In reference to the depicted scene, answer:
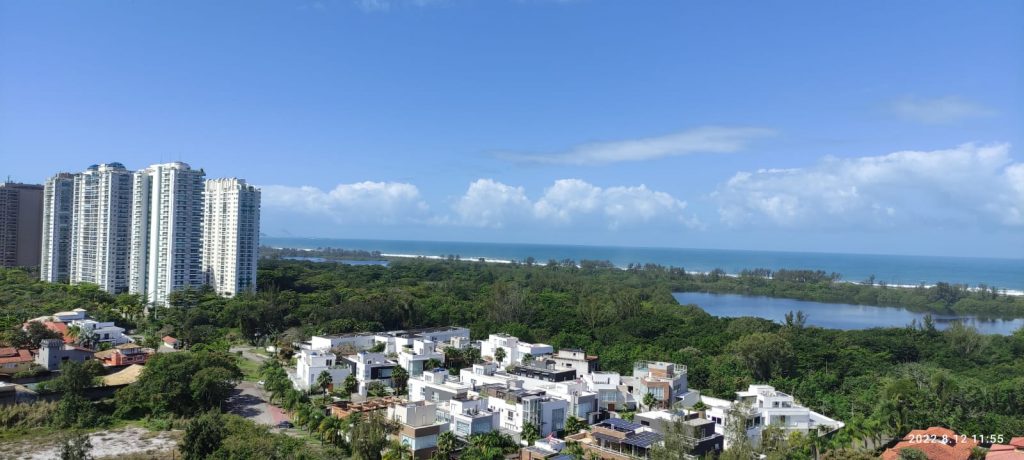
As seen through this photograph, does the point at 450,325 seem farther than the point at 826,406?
Yes

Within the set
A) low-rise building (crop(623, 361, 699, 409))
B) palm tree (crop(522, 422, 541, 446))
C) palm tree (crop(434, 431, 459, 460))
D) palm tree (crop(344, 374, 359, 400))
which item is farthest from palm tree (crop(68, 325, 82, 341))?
low-rise building (crop(623, 361, 699, 409))

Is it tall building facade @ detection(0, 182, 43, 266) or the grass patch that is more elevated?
tall building facade @ detection(0, 182, 43, 266)

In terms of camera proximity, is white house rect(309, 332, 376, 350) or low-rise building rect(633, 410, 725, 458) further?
white house rect(309, 332, 376, 350)

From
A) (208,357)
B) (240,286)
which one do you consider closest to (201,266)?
(240,286)

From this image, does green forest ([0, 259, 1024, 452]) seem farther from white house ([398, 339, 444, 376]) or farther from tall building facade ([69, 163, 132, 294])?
white house ([398, 339, 444, 376])

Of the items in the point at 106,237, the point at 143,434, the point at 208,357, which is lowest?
the point at 143,434

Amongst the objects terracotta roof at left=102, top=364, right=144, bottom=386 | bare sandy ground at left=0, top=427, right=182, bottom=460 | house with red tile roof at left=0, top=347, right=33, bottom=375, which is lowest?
bare sandy ground at left=0, top=427, right=182, bottom=460

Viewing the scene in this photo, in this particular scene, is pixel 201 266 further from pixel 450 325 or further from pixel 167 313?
pixel 450 325

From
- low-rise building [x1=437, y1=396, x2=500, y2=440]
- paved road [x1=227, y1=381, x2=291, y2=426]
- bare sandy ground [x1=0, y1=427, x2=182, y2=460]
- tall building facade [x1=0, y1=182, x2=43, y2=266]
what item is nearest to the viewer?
bare sandy ground [x1=0, y1=427, x2=182, y2=460]
